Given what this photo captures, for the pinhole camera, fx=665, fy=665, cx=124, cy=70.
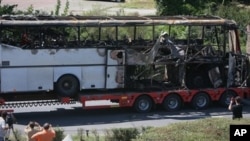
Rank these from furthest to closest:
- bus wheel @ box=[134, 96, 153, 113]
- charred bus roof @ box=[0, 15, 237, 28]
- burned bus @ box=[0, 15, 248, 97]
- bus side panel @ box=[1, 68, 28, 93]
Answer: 1. bus wheel @ box=[134, 96, 153, 113]
2. charred bus roof @ box=[0, 15, 237, 28]
3. burned bus @ box=[0, 15, 248, 97]
4. bus side panel @ box=[1, 68, 28, 93]

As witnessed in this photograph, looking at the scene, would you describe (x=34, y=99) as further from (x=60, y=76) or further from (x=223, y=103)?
(x=223, y=103)

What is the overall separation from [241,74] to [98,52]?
20.7 ft

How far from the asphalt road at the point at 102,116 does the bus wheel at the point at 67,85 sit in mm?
907

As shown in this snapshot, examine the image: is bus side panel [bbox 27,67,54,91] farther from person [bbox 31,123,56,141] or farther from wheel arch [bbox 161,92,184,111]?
person [bbox 31,123,56,141]

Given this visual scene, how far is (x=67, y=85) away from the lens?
981 inches

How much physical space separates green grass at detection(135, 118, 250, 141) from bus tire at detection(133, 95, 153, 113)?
1107 centimetres

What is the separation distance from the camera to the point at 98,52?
82.5 ft

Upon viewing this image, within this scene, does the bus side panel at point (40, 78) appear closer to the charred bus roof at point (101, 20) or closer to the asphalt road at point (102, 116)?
the asphalt road at point (102, 116)

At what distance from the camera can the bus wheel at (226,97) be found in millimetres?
27188

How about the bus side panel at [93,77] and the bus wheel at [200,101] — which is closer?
the bus side panel at [93,77]

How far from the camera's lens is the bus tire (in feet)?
84.7

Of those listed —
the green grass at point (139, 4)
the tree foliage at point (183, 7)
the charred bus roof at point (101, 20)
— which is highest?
the green grass at point (139, 4)

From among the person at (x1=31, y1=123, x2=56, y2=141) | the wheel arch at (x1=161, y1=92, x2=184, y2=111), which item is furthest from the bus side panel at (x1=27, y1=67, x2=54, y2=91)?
the person at (x1=31, y1=123, x2=56, y2=141)

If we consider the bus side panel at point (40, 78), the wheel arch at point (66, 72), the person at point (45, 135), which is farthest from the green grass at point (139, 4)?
the person at point (45, 135)
